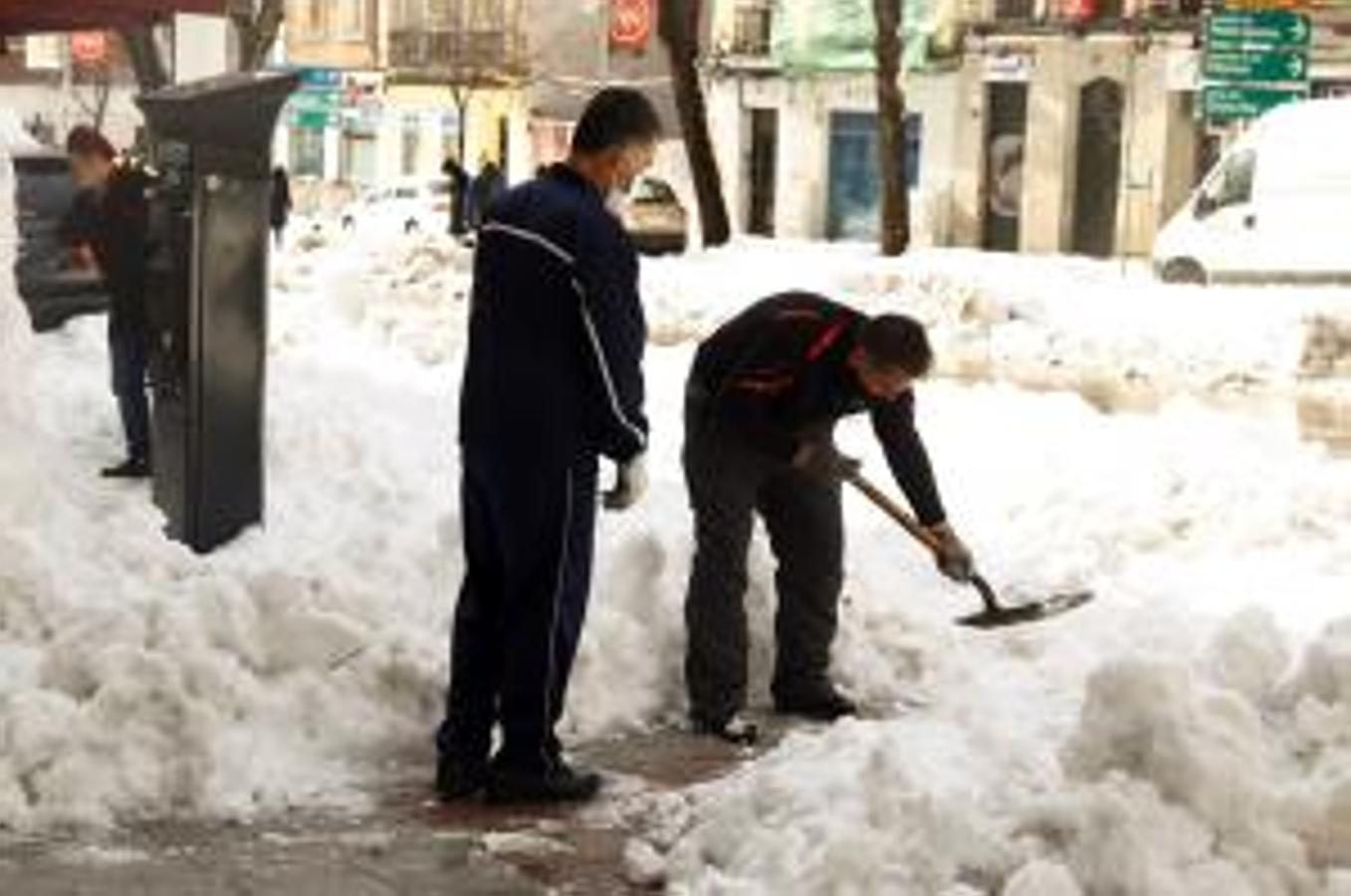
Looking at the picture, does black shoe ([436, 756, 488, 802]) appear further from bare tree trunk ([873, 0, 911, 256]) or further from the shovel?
bare tree trunk ([873, 0, 911, 256])

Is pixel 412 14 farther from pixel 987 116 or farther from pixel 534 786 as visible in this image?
pixel 534 786

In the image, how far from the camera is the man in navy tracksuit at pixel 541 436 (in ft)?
19.8

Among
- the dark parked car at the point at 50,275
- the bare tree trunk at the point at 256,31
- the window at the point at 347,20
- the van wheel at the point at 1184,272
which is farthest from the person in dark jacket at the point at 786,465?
the window at the point at 347,20

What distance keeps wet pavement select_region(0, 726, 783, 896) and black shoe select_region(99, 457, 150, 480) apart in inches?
111

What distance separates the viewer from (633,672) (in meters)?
7.37

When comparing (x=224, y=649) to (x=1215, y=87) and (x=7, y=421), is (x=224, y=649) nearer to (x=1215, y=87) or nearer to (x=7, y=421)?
(x=7, y=421)

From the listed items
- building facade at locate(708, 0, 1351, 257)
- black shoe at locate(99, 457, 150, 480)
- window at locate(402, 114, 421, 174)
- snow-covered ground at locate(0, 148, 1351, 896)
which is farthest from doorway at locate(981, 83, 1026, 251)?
black shoe at locate(99, 457, 150, 480)

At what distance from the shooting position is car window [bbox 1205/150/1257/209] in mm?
23484

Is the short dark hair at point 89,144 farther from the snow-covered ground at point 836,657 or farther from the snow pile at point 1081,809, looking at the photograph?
the snow pile at point 1081,809

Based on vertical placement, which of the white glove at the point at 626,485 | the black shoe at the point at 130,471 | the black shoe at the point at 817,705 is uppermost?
the white glove at the point at 626,485

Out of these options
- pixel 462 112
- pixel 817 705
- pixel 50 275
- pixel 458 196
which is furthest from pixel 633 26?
pixel 817 705

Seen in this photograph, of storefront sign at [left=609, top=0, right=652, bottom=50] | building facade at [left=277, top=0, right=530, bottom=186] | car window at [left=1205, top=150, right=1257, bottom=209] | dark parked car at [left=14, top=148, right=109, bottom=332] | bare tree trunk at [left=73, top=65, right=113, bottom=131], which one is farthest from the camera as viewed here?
bare tree trunk at [left=73, top=65, right=113, bottom=131]

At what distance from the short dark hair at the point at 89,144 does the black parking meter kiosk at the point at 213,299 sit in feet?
9.56

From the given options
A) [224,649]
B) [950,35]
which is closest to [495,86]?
[950,35]
